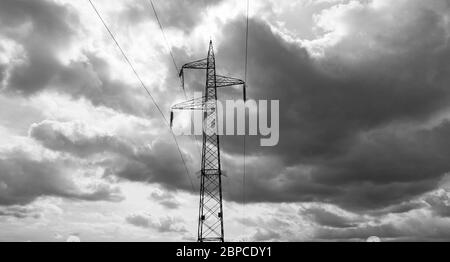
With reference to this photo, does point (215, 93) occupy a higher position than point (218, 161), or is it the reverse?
point (215, 93)
